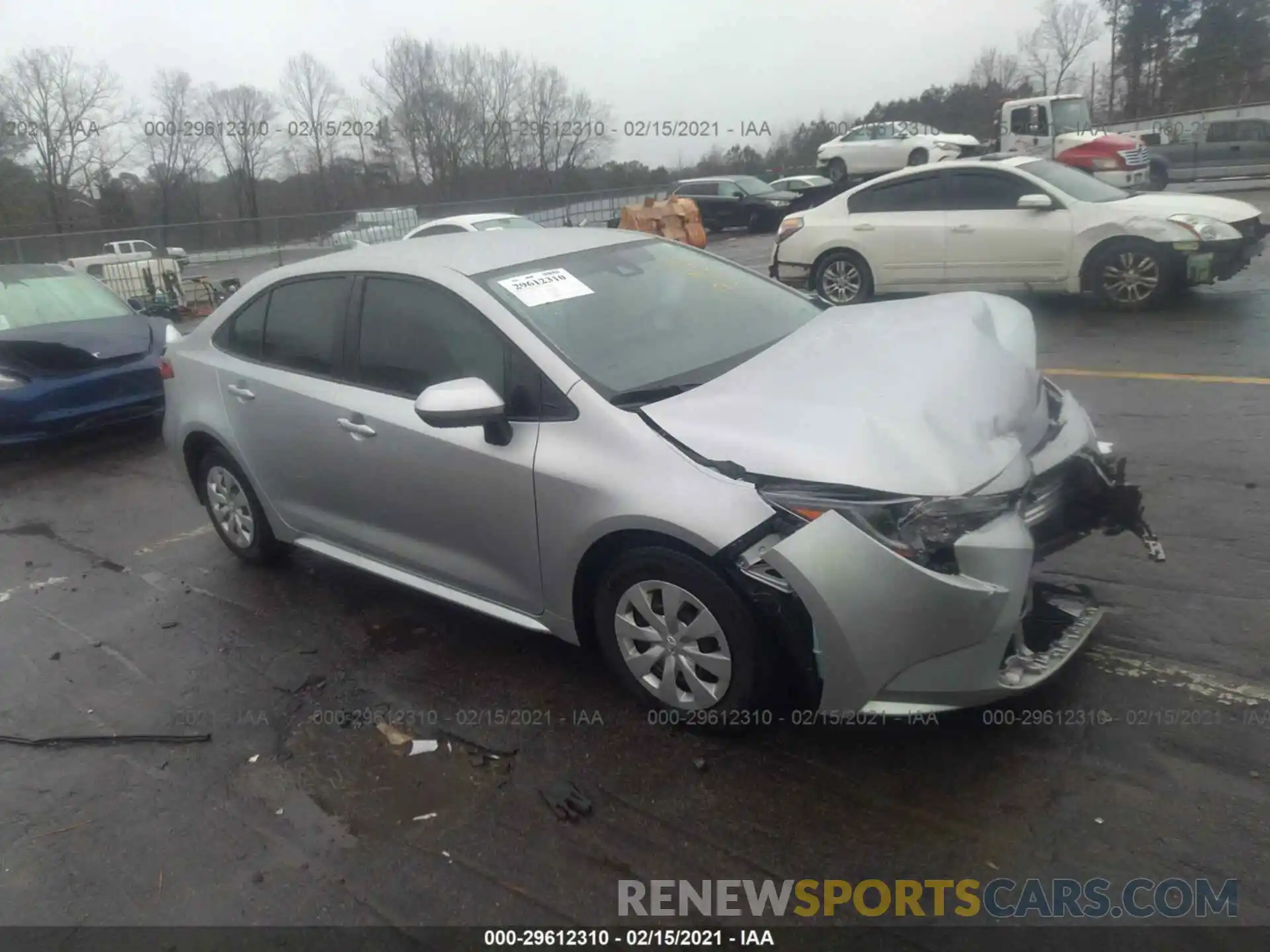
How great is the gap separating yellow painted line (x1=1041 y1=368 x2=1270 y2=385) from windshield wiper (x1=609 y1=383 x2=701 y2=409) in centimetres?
372

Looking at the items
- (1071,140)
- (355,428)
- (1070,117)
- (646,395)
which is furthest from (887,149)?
(646,395)

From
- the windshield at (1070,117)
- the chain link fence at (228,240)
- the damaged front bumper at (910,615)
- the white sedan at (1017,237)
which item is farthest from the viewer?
the chain link fence at (228,240)

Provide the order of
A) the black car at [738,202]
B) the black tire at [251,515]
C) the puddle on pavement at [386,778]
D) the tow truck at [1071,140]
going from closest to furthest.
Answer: the puddle on pavement at [386,778] < the black tire at [251,515] < the tow truck at [1071,140] < the black car at [738,202]

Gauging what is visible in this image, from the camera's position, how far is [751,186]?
24953 mm

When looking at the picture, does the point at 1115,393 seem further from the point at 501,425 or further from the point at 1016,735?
the point at 501,425

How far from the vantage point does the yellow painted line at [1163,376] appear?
21.0 feet

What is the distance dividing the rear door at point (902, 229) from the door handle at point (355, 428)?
7.31 m

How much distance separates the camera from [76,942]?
2.59 m

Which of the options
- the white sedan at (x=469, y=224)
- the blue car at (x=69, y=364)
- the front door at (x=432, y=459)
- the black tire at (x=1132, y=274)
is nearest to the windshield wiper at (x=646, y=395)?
the front door at (x=432, y=459)

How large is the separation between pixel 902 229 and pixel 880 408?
7.40m

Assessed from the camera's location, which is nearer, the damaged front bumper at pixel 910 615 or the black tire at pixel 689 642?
the damaged front bumper at pixel 910 615

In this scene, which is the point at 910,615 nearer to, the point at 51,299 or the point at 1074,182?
the point at 1074,182

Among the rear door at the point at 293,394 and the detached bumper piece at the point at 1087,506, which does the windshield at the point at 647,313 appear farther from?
the detached bumper piece at the point at 1087,506

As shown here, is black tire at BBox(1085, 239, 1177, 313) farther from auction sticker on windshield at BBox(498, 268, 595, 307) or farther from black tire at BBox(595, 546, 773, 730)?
black tire at BBox(595, 546, 773, 730)
